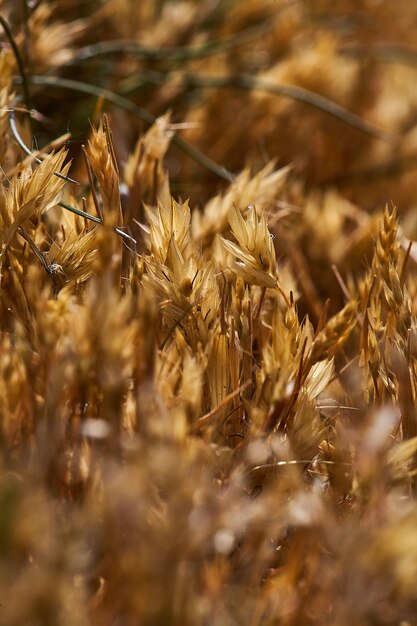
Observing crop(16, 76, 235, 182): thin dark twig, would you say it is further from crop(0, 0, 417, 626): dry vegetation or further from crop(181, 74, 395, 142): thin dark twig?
crop(181, 74, 395, 142): thin dark twig

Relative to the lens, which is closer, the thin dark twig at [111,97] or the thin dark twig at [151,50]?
the thin dark twig at [111,97]

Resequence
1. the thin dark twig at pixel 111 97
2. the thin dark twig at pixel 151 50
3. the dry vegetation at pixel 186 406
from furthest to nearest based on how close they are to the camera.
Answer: the thin dark twig at pixel 151 50 < the thin dark twig at pixel 111 97 < the dry vegetation at pixel 186 406

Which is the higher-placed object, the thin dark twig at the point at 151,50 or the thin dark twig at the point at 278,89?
the thin dark twig at the point at 151,50

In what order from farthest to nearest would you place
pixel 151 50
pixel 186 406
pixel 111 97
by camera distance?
pixel 151 50, pixel 111 97, pixel 186 406

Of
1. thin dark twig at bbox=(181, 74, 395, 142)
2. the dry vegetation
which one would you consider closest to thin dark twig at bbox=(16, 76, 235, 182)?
the dry vegetation

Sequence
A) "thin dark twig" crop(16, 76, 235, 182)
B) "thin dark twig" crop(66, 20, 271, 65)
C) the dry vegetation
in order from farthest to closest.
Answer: "thin dark twig" crop(66, 20, 271, 65), "thin dark twig" crop(16, 76, 235, 182), the dry vegetation

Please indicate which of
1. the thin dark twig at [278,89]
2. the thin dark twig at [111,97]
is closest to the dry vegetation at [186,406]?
the thin dark twig at [111,97]

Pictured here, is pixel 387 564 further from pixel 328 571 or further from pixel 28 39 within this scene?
pixel 28 39

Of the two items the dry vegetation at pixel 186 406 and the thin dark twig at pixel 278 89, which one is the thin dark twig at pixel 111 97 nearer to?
the dry vegetation at pixel 186 406

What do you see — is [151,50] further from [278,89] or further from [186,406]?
[186,406]

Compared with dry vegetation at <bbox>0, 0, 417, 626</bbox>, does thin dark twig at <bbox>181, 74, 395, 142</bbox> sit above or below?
below

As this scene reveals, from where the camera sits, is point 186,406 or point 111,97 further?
point 111,97

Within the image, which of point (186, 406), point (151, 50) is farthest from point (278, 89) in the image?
point (186, 406)

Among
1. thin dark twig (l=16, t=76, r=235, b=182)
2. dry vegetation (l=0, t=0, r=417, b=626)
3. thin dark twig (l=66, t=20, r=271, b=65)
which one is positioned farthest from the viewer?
thin dark twig (l=66, t=20, r=271, b=65)
